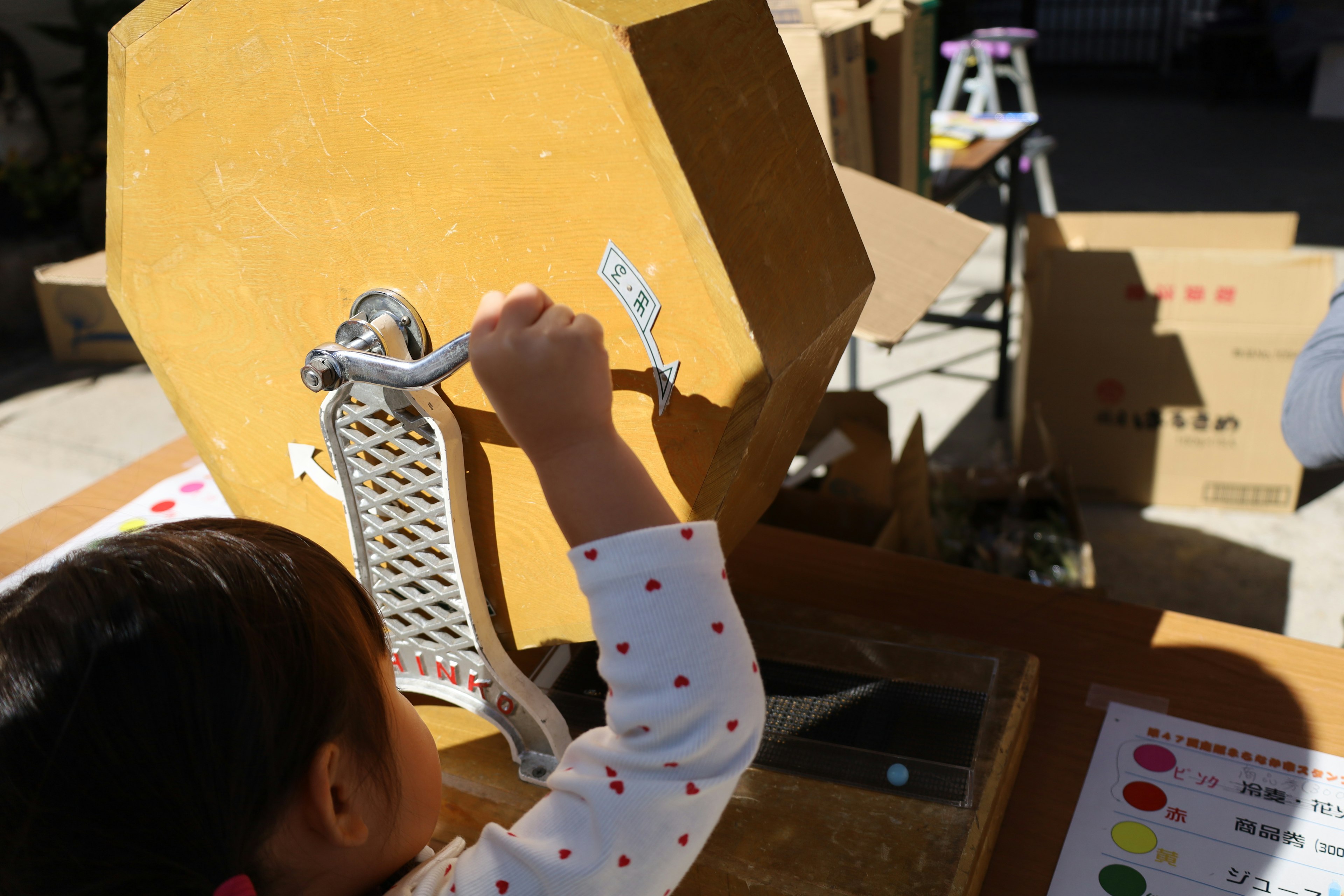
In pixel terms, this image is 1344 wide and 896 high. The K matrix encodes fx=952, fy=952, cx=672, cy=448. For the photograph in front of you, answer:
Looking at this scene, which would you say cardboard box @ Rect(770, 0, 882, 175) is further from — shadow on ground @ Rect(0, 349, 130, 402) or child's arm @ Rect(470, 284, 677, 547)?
shadow on ground @ Rect(0, 349, 130, 402)

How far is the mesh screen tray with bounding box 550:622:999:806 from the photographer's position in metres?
0.82

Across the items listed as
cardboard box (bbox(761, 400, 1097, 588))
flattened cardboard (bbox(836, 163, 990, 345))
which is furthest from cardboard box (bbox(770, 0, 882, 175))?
cardboard box (bbox(761, 400, 1097, 588))

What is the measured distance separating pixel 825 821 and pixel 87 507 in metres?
1.08

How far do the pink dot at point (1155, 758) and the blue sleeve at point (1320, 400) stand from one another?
1.74ft

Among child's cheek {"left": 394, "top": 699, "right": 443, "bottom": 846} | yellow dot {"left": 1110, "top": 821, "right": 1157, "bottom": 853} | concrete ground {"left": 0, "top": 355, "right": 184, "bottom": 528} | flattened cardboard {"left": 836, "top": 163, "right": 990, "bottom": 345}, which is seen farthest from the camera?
concrete ground {"left": 0, "top": 355, "right": 184, "bottom": 528}

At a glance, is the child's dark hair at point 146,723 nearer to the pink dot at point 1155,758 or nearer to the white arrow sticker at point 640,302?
the white arrow sticker at point 640,302

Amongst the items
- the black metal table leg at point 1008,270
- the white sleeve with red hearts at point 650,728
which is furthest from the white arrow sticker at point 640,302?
the black metal table leg at point 1008,270

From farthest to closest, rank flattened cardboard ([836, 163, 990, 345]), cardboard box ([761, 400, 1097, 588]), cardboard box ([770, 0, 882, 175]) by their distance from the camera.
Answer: cardboard box ([770, 0, 882, 175]) < cardboard box ([761, 400, 1097, 588]) < flattened cardboard ([836, 163, 990, 345])

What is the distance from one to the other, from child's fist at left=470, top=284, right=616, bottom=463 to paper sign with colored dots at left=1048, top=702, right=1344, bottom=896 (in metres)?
0.55

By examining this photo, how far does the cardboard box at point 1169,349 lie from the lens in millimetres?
2105

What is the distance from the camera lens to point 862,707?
893 millimetres

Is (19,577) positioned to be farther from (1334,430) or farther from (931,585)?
(1334,430)

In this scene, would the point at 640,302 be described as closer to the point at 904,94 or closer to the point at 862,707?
the point at 862,707

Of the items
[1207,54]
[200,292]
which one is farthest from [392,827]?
[1207,54]
